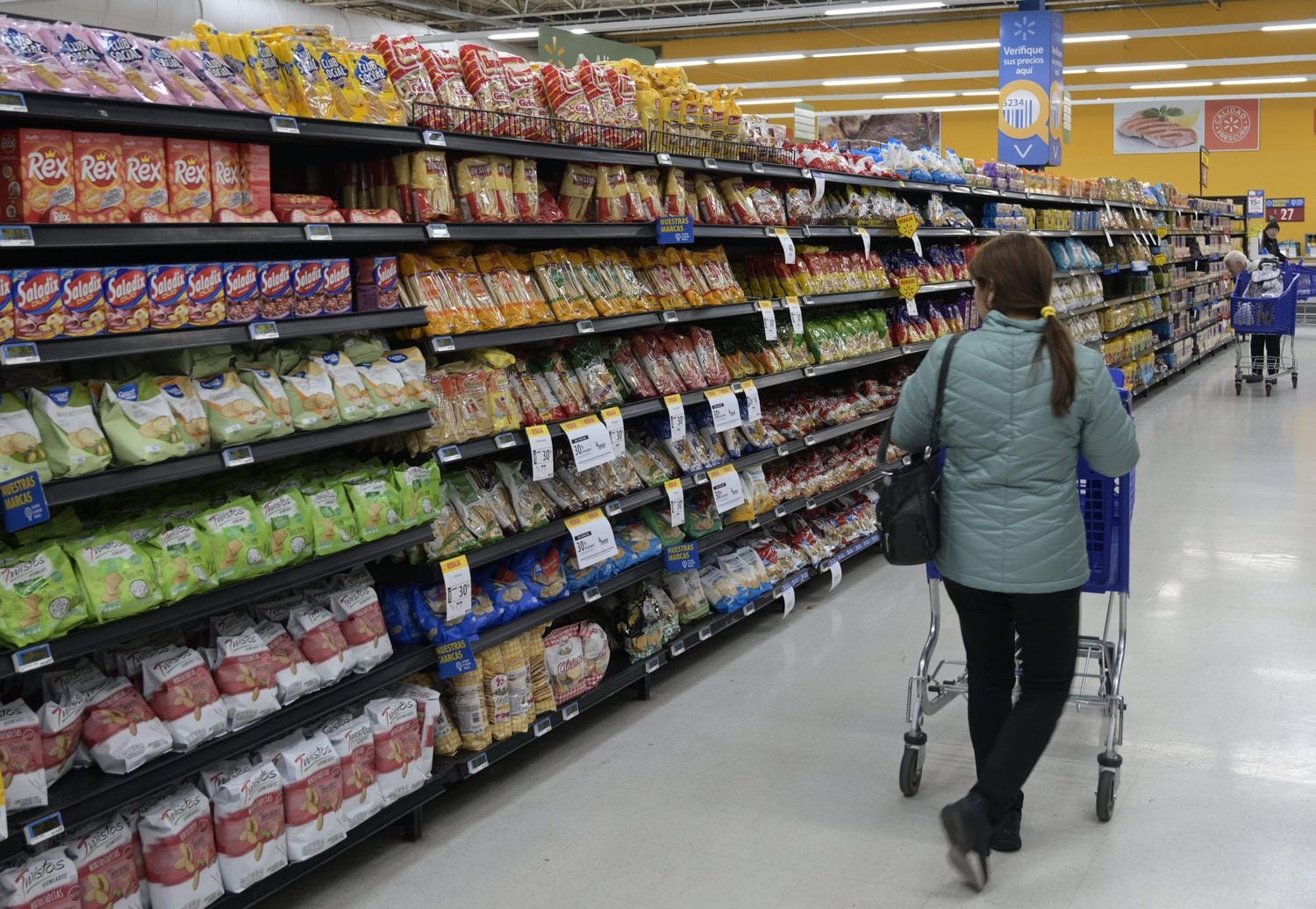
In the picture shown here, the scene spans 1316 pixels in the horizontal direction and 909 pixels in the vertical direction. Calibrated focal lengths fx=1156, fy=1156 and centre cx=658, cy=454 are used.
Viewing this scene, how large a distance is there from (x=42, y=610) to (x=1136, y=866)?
2695 millimetres

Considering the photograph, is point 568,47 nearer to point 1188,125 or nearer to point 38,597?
point 38,597

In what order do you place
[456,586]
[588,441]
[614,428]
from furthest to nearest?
[614,428] → [588,441] → [456,586]

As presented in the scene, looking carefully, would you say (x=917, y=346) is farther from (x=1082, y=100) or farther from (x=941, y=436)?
(x=1082, y=100)

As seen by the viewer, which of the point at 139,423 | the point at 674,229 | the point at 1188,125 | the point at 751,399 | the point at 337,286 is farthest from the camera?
the point at 1188,125

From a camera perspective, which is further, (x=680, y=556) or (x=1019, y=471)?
(x=680, y=556)

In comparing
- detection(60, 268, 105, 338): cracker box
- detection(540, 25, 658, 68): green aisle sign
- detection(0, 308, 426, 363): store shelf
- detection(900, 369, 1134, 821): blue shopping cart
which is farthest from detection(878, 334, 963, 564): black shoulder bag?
detection(540, 25, 658, 68): green aisle sign

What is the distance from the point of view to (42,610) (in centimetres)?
234

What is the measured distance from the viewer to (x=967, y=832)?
276 cm

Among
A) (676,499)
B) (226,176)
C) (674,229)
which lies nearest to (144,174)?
(226,176)

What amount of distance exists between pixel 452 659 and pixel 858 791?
1.29 m

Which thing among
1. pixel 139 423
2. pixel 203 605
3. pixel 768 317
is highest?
pixel 768 317

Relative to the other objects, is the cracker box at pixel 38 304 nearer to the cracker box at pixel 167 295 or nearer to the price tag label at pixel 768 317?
the cracker box at pixel 167 295

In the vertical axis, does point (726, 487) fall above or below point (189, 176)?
below

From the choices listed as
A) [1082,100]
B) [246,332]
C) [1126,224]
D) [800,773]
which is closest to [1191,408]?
[1126,224]
